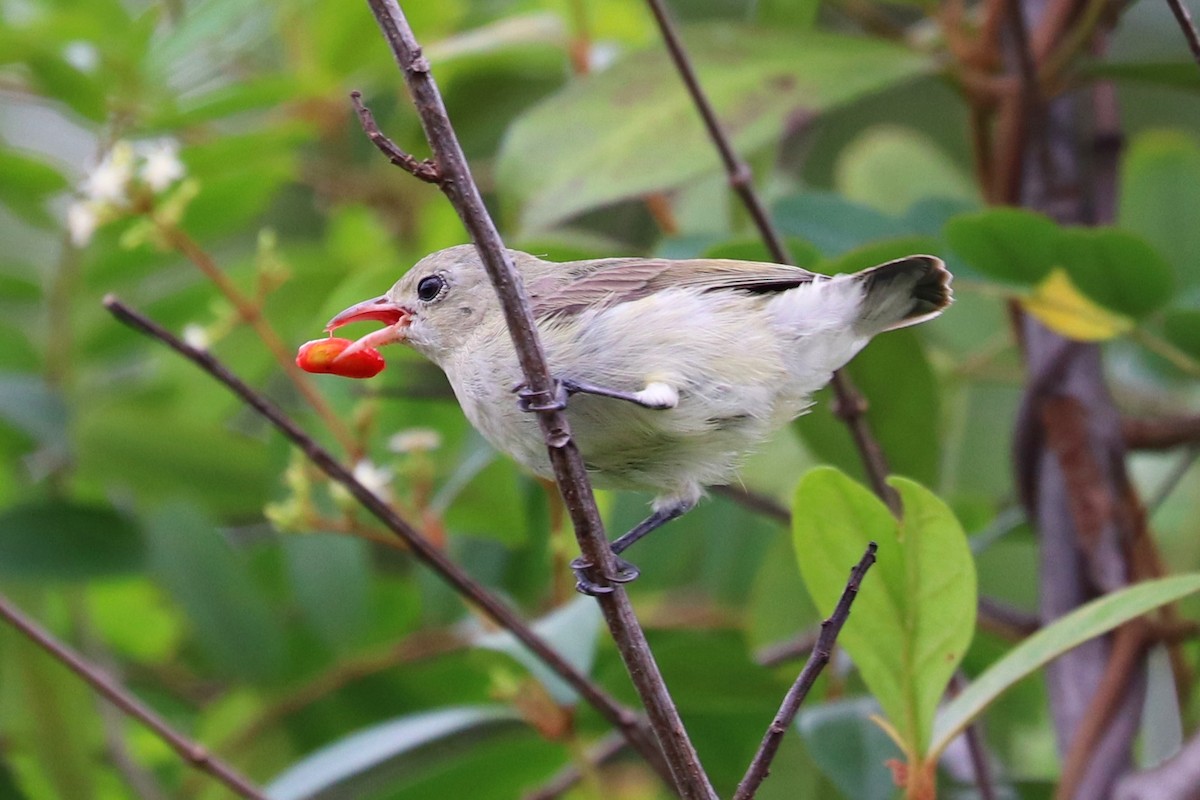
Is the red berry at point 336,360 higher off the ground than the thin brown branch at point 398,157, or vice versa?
the red berry at point 336,360

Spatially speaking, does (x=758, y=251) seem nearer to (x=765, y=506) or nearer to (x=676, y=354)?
(x=676, y=354)

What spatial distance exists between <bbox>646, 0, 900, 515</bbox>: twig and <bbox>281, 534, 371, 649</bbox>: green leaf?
1.14 meters

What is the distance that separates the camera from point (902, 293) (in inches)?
84.6

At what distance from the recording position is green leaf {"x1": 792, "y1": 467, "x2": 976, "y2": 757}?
5.61 ft

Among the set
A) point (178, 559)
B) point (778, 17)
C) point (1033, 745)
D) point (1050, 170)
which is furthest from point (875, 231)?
point (178, 559)

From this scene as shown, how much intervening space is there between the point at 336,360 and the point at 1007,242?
1053 millimetres

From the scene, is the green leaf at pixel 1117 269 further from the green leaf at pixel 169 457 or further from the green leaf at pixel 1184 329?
the green leaf at pixel 169 457

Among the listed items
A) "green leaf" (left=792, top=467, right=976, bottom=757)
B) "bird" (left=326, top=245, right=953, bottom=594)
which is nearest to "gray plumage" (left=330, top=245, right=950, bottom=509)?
"bird" (left=326, top=245, right=953, bottom=594)

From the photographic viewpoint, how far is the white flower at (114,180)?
2.38 meters

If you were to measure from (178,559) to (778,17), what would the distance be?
5.34ft

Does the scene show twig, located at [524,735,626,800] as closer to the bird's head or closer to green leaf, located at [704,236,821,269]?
the bird's head

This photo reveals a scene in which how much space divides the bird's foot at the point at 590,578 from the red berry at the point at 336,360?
Result: 0.42 metres

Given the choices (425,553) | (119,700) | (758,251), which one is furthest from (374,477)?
(758,251)

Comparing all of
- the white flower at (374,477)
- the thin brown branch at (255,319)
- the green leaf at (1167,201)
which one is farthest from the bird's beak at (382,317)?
the green leaf at (1167,201)
